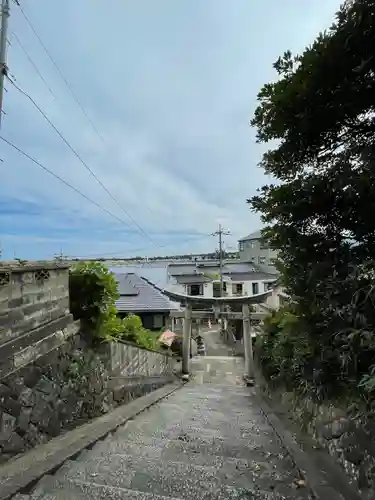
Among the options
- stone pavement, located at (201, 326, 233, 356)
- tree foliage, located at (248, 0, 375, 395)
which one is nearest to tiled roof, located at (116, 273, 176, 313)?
stone pavement, located at (201, 326, 233, 356)

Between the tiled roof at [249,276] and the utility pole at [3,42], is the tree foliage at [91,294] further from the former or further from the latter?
the tiled roof at [249,276]

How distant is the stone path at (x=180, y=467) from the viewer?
2270 mm

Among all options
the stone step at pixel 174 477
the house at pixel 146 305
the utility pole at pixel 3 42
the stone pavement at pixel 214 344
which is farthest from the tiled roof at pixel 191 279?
the stone step at pixel 174 477

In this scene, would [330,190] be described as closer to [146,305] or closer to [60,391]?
[60,391]

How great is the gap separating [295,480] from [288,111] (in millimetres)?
2634

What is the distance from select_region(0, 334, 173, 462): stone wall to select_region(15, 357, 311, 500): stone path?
1.82 feet

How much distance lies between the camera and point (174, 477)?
2.54m

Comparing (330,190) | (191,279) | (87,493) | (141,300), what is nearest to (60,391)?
(87,493)

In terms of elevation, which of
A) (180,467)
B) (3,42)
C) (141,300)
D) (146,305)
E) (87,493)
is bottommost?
(180,467)

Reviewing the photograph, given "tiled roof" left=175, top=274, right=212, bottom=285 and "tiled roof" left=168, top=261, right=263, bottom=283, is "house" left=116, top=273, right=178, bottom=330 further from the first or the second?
"tiled roof" left=168, top=261, right=263, bottom=283

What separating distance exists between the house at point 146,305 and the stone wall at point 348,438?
13.4 metres

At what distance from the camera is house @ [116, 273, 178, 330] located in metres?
16.8

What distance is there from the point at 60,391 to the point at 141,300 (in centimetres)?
1389

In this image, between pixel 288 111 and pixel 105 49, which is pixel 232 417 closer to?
pixel 288 111
